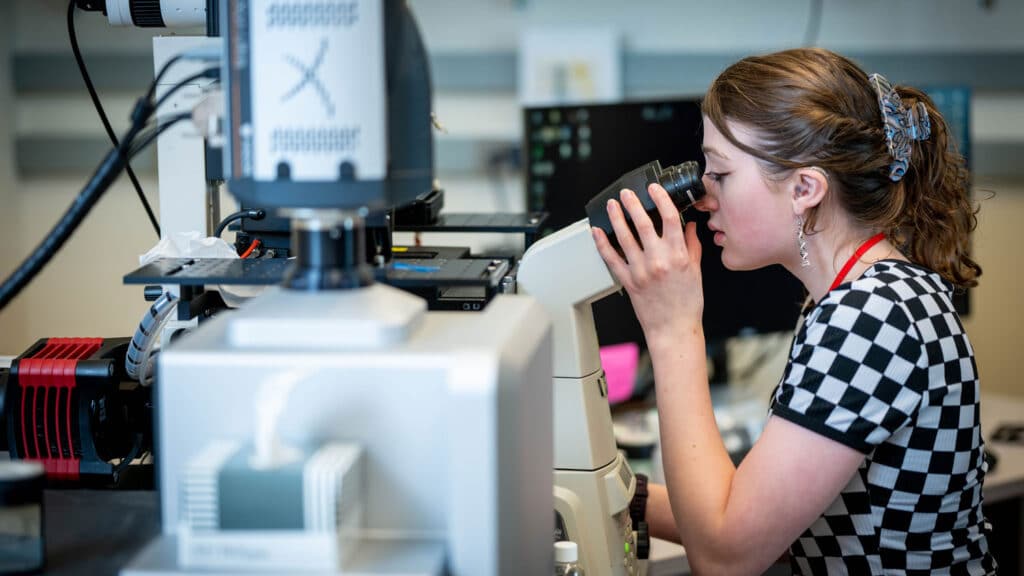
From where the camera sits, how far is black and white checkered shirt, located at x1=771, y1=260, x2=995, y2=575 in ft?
3.59

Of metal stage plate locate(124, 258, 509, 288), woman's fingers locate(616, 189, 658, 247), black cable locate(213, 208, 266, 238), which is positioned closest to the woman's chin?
woman's fingers locate(616, 189, 658, 247)

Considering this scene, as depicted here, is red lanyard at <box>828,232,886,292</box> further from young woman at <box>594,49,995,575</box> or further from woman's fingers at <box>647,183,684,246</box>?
woman's fingers at <box>647,183,684,246</box>

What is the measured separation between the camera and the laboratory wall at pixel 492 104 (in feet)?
8.38

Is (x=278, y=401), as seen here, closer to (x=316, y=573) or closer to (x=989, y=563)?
(x=316, y=573)

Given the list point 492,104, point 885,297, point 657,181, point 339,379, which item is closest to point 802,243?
point 885,297

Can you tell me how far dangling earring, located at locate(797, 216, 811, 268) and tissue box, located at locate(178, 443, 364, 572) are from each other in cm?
80

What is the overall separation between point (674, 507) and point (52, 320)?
6.78 ft

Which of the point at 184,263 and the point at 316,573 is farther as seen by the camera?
the point at 184,263

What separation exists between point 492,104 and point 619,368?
804 mm

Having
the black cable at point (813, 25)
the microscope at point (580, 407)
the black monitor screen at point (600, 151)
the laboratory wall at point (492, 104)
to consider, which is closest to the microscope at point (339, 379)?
the microscope at point (580, 407)

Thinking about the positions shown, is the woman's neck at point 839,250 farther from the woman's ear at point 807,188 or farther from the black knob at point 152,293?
the black knob at point 152,293

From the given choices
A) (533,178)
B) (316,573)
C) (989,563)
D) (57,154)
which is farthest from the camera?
(57,154)

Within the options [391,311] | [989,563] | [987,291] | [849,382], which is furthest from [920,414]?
[987,291]

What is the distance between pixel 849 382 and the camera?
42.9 inches
